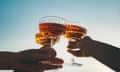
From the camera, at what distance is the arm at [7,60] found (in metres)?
2.77

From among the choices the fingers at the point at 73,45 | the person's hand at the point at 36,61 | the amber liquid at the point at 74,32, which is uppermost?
the amber liquid at the point at 74,32

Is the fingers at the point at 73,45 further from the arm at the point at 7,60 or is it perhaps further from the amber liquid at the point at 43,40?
the arm at the point at 7,60

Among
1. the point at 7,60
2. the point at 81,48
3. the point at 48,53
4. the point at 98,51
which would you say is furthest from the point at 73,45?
the point at 7,60

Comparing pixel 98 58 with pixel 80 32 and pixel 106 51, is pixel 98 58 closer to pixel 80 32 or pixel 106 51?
pixel 106 51

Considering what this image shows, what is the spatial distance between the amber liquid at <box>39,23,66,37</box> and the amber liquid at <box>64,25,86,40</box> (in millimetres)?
432

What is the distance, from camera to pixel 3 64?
9.25 feet

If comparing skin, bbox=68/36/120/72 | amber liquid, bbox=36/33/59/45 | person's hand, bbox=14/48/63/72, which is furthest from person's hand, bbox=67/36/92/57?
person's hand, bbox=14/48/63/72

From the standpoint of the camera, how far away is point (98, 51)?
11.7 ft

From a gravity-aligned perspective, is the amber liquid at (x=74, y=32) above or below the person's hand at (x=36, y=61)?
above

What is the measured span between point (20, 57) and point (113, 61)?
5.43ft

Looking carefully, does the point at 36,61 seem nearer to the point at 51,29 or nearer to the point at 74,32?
the point at 51,29

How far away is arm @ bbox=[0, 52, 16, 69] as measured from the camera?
2770 millimetres

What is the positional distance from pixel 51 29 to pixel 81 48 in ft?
1.89

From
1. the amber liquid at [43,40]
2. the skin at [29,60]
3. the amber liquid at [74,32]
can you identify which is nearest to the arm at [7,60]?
A: the skin at [29,60]
